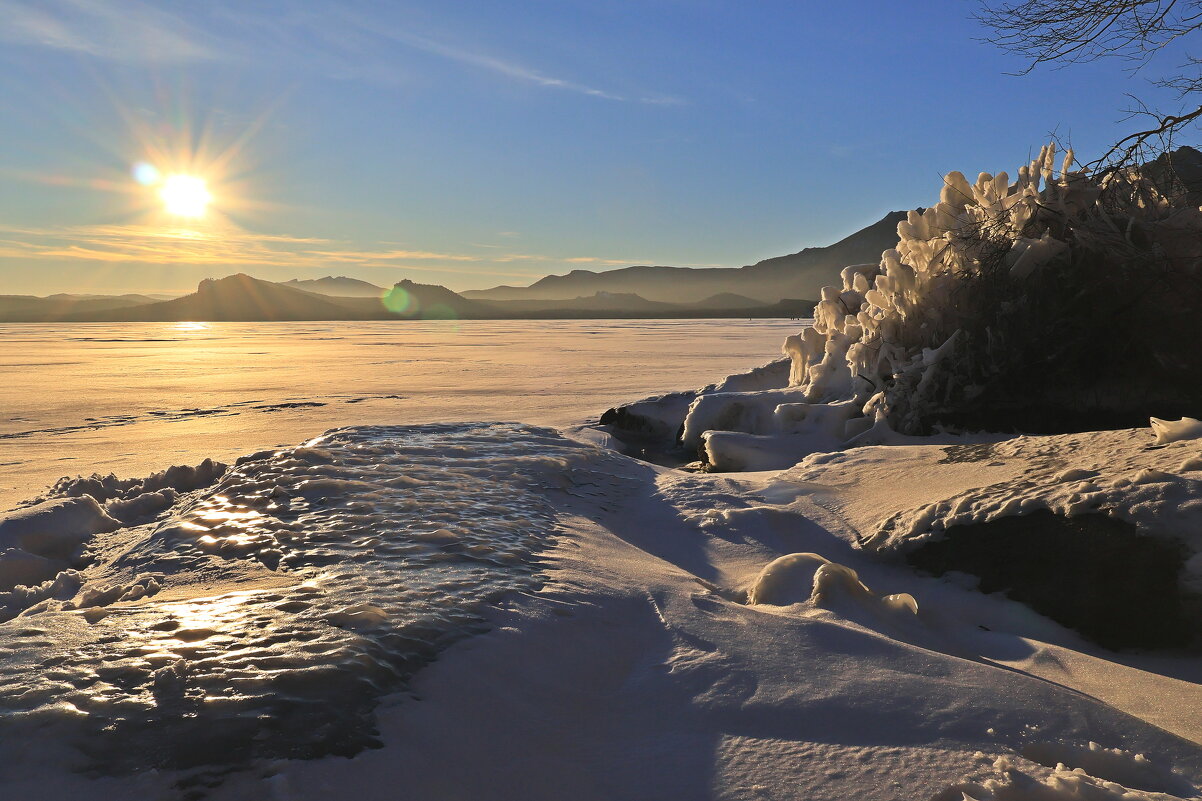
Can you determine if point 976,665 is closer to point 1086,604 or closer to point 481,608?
point 1086,604

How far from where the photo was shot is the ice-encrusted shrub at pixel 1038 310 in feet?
13.2

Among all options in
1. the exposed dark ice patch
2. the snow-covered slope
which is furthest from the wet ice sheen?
the exposed dark ice patch

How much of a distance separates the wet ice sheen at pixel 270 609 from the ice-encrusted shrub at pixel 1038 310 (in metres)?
2.63

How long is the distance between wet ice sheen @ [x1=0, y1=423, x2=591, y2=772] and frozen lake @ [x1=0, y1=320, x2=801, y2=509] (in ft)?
5.86

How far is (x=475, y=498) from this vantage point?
3.45 m

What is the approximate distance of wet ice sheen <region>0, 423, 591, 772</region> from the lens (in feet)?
4.94

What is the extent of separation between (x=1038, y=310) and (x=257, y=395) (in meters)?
8.43

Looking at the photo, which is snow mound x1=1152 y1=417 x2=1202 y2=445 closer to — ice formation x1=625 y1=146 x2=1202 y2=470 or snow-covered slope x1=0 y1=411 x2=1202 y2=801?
snow-covered slope x1=0 y1=411 x2=1202 y2=801

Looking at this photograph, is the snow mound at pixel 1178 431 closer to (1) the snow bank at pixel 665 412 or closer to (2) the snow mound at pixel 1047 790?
(2) the snow mound at pixel 1047 790

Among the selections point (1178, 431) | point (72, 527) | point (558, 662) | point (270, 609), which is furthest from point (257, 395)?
point (1178, 431)

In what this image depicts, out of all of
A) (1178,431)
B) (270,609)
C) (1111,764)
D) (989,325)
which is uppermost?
(989,325)

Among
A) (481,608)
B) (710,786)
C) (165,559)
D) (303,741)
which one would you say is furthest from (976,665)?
(165,559)

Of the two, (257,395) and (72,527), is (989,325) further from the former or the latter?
(257,395)

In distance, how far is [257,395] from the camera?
9078mm
